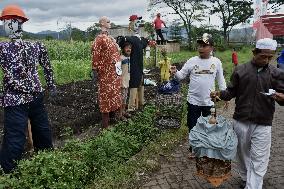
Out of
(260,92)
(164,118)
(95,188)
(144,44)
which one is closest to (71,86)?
(144,44)

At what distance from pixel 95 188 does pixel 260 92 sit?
85.6 inches

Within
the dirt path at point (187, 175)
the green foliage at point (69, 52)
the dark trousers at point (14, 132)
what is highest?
the green foliage at point (69, 52)

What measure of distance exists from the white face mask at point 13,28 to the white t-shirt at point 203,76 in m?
2.22

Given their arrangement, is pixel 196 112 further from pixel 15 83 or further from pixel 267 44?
pixel 15 83

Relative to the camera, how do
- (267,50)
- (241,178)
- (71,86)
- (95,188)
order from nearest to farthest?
(267,50)
(95,188)
(241,178)
(71,86)

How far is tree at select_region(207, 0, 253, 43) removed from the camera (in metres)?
35.5

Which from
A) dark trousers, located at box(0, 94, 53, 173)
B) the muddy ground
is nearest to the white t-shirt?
dark trousers, located at box(0, 94, 53, 173)

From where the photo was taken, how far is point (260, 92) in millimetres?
4262

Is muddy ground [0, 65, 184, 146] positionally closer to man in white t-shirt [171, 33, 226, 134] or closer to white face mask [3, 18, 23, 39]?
white face mask [3, 18, 23, 39]

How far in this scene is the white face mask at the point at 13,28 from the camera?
16.2 ft

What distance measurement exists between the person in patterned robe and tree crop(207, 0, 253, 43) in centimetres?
3063

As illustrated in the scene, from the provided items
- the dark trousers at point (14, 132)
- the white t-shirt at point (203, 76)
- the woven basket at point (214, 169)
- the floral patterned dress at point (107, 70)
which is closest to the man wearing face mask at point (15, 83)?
the dark trousers at point (14, 132)

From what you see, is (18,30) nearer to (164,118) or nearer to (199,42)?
(199,42)

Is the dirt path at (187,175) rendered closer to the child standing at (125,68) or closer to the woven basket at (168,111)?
the woven basket at (168,111)
